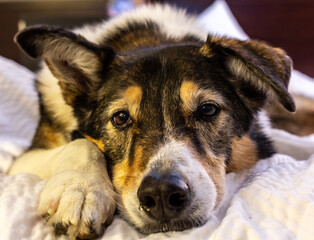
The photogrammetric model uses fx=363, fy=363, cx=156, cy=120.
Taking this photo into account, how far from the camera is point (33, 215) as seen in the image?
4.31ft

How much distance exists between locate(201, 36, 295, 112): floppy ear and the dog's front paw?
819mm

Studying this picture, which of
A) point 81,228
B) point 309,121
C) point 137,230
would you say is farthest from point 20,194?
point 309,121

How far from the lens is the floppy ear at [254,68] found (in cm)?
158

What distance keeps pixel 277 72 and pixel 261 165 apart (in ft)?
1.67

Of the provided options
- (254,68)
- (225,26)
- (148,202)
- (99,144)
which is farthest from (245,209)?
(225,26)

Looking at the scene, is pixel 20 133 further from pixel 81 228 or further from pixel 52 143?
pixel 81 228

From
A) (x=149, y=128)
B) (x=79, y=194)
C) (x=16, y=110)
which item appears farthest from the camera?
(x=16, y=110)

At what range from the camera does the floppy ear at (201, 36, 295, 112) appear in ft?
5.20

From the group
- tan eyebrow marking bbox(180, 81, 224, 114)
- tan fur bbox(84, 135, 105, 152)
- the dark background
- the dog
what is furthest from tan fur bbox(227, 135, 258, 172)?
the dark background

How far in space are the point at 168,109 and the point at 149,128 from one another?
0.12 m

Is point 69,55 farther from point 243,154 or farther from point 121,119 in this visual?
point 243,154

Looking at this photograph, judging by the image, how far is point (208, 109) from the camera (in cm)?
167

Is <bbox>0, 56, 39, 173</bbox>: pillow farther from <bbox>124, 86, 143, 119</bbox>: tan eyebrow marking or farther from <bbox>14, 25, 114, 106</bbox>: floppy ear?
<bbox>124, 86, 143, 119</bbox>: tan eyebrow marking

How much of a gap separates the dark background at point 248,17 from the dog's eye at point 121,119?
3.67m
